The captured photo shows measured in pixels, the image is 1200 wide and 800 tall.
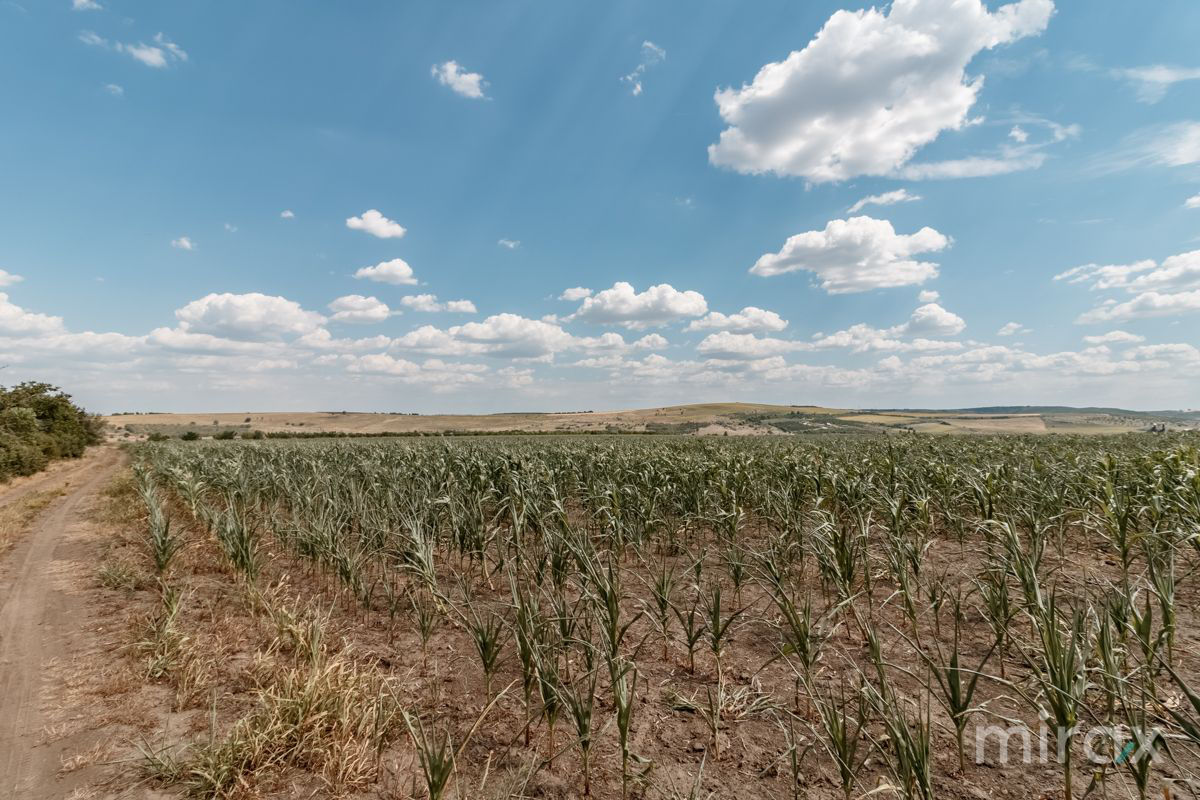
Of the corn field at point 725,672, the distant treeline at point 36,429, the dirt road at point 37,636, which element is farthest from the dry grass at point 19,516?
the distant treeline at point 36,429

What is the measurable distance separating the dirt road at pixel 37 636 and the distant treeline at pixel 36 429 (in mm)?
18534

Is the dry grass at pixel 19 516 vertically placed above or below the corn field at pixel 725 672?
below

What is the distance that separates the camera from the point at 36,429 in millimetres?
32781

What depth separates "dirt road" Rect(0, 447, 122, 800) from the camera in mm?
3561

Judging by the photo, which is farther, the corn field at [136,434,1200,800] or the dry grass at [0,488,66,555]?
the dry grass at [0,488,66,555]

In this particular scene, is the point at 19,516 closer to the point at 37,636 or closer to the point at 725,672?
the point at 37,636

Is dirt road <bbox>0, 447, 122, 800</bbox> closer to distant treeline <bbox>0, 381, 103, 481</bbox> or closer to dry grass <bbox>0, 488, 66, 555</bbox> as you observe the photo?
dry grass <bbox>0, 488, 66, 555</bbox>

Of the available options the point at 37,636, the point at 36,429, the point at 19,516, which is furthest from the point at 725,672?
the point at 36,429

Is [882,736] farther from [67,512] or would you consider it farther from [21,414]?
[21,414]

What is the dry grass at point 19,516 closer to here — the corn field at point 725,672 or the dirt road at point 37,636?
the dirt road at point 37,636

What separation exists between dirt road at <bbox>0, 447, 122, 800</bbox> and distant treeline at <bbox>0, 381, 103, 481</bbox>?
1853cm

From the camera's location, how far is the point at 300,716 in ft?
11.8

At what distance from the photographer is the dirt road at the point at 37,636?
3.56 metres

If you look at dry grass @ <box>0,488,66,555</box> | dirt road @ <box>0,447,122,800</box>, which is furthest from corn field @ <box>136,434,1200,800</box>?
dry grass @ <box>0,488,66,555</box>
